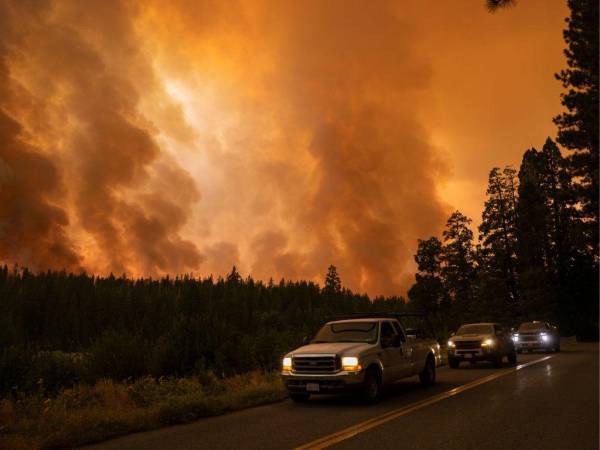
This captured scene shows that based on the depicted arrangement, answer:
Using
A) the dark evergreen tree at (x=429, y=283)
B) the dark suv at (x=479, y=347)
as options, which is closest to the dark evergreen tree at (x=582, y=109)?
the dark suv at (x=479, y=347)

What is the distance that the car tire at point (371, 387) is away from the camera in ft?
39.8

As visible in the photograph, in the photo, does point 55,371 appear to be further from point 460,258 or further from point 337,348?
point 460,258

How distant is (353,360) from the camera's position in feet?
39.2

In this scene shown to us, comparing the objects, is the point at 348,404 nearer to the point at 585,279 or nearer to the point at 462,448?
the point at 462,448

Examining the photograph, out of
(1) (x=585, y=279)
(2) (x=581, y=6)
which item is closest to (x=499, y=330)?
(2) (x=581, y=6)

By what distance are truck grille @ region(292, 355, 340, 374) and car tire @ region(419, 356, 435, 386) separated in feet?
14.9

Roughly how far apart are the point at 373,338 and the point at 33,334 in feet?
435

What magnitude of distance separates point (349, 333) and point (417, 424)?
14.3 feet

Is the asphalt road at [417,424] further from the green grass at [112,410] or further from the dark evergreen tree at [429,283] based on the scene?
the dark evergreen tree at [429,283]

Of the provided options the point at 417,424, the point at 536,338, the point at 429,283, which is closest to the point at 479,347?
the point at 536,338

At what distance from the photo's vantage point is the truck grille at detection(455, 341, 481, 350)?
21453mm

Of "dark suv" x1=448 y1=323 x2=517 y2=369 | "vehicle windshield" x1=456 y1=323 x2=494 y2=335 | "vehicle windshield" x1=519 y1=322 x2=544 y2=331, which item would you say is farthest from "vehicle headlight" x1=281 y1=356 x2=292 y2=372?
"vehicle windshield" x1=519 y1=322 x2=544 y2=331

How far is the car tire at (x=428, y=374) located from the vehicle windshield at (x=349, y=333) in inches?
119

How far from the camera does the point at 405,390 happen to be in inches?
587
